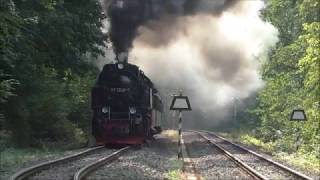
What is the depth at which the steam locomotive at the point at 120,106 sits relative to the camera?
25.1 meters

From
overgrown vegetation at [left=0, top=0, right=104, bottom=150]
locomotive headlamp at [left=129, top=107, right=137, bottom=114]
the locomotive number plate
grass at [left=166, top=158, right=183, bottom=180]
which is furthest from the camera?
the locomotive number plate

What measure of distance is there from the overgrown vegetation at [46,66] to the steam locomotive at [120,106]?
1.76m

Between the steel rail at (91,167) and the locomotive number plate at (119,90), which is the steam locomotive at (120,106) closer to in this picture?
the locomotive number plate at (119,90)

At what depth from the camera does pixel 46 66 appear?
25500 millimetres

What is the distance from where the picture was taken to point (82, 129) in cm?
3672

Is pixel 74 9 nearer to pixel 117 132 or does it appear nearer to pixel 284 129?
pixel 117 132

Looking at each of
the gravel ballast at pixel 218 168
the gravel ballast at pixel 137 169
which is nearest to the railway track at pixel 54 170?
the gravel ballast at pixel 137 169

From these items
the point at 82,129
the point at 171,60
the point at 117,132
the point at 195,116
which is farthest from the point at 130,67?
the point at 195,116

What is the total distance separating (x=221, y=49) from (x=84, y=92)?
14.0m

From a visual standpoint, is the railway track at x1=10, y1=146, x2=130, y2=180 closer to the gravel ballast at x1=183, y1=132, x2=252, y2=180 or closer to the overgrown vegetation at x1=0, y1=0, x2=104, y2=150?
the gravel ballast at x1=183, y1=132, x2=252, y2=180

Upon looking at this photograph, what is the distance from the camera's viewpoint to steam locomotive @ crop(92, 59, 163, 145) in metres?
25.1

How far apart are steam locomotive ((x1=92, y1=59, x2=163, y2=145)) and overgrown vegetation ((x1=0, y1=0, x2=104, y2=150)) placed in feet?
5.76

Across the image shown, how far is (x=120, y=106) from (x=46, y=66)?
3725mm

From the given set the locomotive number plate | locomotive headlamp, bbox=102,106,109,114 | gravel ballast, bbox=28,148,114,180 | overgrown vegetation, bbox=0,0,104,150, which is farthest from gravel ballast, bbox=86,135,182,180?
the locomotive number plate
